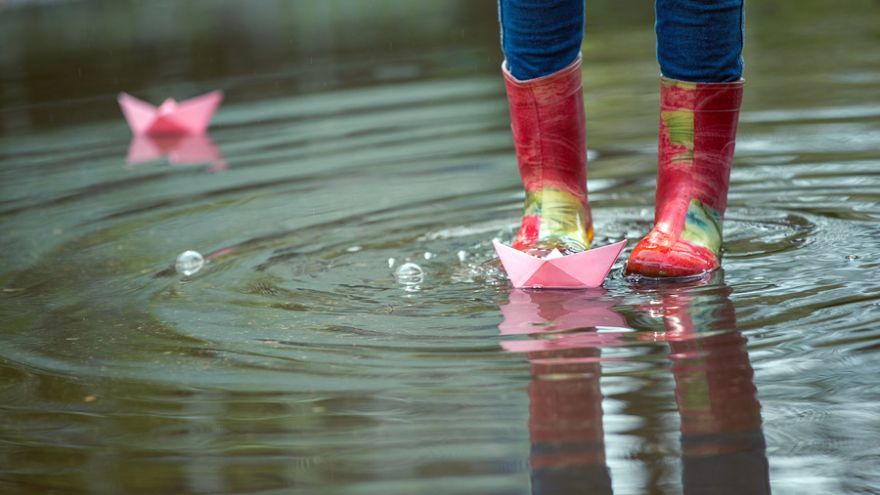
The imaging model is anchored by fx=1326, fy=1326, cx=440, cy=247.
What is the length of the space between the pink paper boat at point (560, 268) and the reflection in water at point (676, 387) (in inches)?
0.9

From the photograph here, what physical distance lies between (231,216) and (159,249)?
1.11 feet

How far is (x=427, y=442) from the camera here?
5.04 feet

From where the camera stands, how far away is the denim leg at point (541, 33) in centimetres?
229

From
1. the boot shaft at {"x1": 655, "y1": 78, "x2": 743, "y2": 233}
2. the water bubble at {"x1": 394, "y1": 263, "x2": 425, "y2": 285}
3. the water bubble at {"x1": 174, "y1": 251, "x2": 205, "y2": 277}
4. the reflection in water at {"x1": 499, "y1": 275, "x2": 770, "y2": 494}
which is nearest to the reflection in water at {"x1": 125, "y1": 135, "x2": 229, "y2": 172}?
the water bubble at {"x1": 174, "y1": 251, "x2": 205, "y2": 277}

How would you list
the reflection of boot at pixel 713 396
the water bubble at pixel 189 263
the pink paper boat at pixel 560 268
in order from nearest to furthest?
the reflection of boot at pixel 713 396 → the pink paper boat at pixel 560 268 → the water bubble at pixel 189 263

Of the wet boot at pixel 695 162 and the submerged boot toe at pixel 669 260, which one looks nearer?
the submerged boot toe at pixel 669 260

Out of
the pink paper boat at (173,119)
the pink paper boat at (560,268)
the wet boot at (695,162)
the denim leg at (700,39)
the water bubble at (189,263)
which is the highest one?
the pink paper boat at (173,119)

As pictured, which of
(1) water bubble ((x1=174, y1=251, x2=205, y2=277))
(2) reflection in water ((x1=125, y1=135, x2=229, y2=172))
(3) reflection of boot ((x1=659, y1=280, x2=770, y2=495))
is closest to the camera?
(3) reflection of boot ((x1=659, y1=280, x2=770, y2=495))

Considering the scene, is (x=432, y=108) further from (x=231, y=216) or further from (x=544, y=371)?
(x=544, y=371)

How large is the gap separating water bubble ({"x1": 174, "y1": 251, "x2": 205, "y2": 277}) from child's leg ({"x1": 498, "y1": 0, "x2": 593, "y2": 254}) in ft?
1.99

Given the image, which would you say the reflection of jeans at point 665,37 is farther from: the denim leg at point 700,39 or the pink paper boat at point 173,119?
the pink paper boat at point 173,119

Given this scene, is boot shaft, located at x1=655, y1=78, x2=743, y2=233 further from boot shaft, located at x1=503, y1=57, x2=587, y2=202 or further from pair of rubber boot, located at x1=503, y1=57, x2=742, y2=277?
boot shaft, located at x1=503, y1=57, x2=587, y2=202

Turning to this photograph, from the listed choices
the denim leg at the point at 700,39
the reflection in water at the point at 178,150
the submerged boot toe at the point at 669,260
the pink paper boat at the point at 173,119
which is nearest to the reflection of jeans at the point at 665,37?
the denim leg at the point at 700,39

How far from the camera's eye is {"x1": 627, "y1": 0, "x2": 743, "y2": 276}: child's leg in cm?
219
